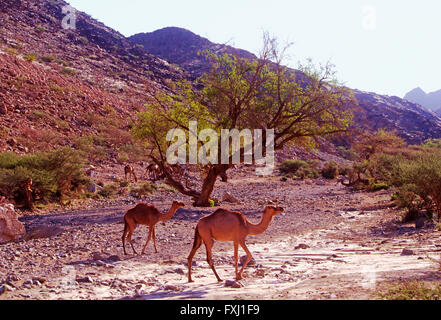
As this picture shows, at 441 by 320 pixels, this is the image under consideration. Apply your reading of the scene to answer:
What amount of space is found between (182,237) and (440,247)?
6242 millimetres

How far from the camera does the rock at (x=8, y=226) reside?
32.1 ft

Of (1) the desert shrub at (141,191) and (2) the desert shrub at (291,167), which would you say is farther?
(2) the desert shrub at (291,167)

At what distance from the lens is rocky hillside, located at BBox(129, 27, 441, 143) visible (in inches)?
2782

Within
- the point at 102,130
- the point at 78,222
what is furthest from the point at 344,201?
the point at 102,130

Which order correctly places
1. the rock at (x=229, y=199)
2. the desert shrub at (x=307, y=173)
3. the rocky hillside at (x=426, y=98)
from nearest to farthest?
the rock at (x=229, y=199) < the desert shrub at (x=307, y=173) < the rocky hillside at (x=426, y=98)

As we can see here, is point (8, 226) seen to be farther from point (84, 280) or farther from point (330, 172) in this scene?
point (330, 172)

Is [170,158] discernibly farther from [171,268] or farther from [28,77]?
[28,77]

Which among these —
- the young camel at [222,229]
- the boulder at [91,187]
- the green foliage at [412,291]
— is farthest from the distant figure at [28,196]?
the green foliage at [412,291]

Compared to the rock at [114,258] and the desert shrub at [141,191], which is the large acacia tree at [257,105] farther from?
the rock at [114,258]

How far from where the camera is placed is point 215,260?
27.7 feet

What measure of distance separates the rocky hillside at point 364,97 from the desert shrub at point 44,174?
1876 inches

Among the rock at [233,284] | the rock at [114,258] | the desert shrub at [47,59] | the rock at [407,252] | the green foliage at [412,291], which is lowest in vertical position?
the rock at [114,258]

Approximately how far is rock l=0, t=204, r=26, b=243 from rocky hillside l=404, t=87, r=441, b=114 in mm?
150531

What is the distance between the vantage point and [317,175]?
124 feet
